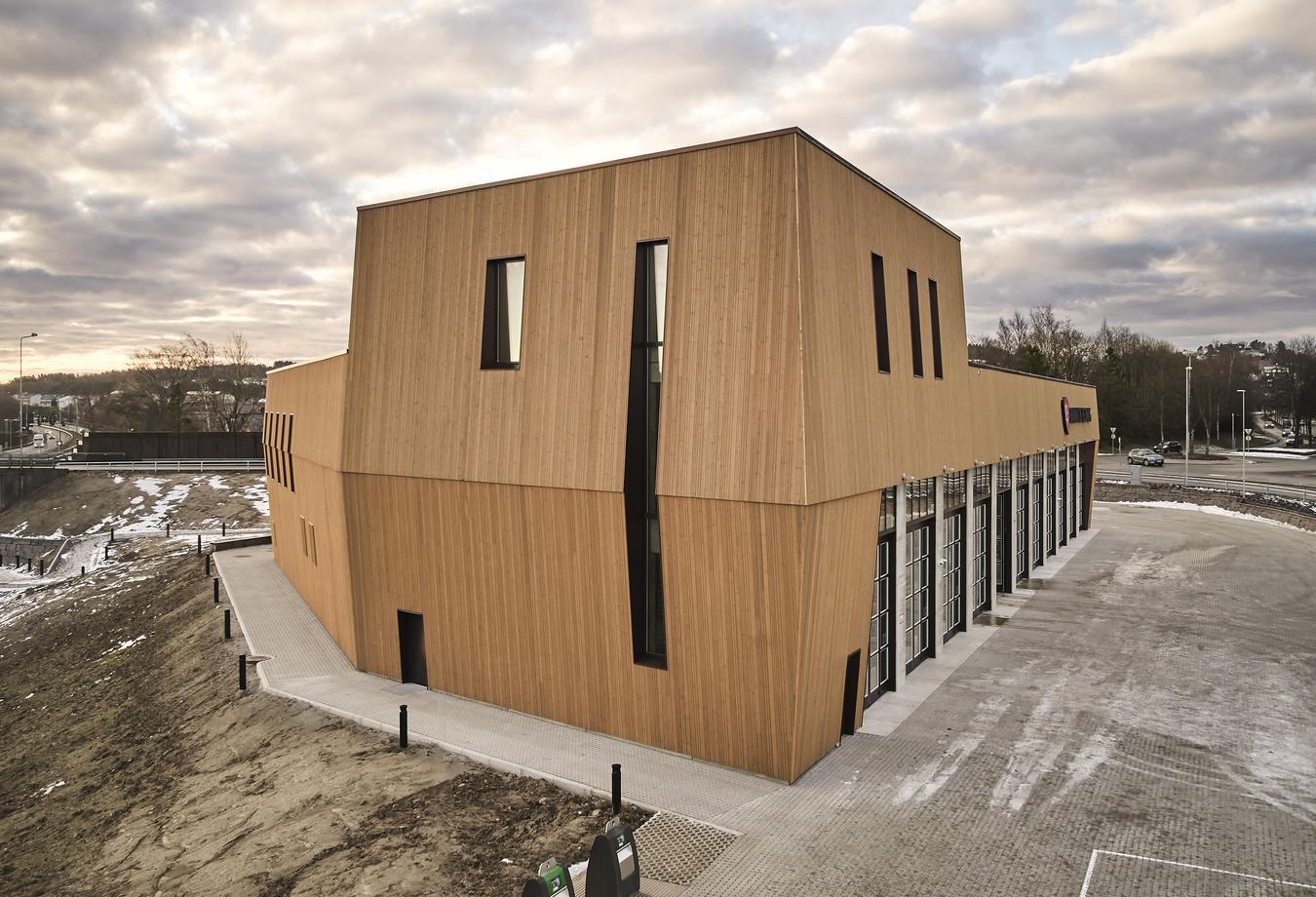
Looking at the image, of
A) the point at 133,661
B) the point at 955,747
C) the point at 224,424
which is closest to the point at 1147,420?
the point at 955,747

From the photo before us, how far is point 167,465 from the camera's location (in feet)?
194

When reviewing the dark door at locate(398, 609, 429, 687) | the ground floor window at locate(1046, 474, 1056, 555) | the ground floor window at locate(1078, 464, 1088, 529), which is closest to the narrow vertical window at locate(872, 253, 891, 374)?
the dark door at locate(398, 609, 429, 687)

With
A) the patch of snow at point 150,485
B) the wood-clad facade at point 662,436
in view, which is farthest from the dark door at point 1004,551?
the patch of snow at point 150,485

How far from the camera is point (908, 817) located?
10.3 metres

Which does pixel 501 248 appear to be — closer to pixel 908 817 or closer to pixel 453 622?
pixel 453 622

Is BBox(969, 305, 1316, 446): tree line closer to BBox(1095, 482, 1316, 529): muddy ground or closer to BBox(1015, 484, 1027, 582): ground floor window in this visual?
BBox(1095, 482, 1316, 529): muddy ground

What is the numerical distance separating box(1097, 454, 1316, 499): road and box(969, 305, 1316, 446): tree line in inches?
423

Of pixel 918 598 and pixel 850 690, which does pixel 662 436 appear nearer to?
pixel 850 690

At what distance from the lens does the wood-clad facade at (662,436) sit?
11.1 metres

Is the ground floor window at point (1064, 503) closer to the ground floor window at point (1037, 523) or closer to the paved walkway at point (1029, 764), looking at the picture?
the ground floor window at point (1037, 523)

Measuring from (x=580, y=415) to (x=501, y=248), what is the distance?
3.48 m

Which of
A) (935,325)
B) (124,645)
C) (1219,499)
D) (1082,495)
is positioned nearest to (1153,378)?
(1219,499)

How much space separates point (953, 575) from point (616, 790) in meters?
11.3

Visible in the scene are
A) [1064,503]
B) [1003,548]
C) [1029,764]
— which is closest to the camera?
[1029,764]
